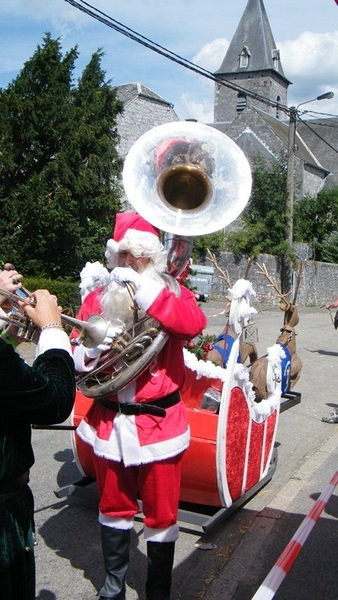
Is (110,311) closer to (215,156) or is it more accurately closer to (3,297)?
(3,297)

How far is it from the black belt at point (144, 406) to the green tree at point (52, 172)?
33.0 feet

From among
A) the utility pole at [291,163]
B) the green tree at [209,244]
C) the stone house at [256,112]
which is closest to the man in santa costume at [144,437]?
the stone house at [256,112]

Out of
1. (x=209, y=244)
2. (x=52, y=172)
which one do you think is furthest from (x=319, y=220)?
(x=52, y=172)

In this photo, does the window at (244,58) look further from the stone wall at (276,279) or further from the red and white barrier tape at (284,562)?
the red and white barrier tape at (284,562)

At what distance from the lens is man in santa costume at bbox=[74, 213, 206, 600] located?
109 inches

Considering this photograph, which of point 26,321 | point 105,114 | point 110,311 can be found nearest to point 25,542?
point 26,321

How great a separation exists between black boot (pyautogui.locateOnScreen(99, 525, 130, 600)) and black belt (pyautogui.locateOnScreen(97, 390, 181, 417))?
1.72 feet

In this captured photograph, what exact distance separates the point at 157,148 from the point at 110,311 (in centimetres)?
90

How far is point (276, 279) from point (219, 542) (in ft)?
71.3

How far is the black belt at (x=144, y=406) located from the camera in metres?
2.79

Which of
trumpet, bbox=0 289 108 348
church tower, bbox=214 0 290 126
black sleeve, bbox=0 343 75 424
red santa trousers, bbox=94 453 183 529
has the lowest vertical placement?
red santa trousers, bbox=94 453 183 529

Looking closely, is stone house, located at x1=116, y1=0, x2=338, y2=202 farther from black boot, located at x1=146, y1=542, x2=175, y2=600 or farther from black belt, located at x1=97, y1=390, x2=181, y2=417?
black boot, located at x1=146, y1=542, x2=175, y2=600

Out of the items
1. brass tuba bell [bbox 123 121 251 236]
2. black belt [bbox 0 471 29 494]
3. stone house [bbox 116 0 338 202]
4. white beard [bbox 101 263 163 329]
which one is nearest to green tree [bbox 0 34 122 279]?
stone house [bbox 116 0 338 202]

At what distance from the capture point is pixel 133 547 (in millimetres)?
3682
